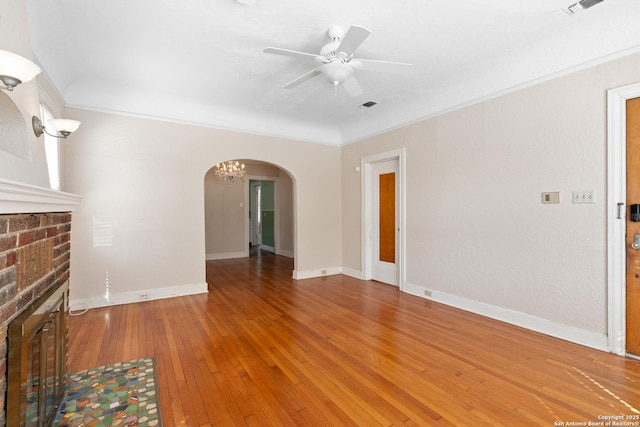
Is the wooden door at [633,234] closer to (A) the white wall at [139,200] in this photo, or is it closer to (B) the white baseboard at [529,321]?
(B) the white baseboard at [529,321]

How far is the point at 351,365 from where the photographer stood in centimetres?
247

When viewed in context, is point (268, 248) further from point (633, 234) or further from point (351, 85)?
point (633, 234)

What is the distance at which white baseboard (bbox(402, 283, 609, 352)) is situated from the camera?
9.04 feet

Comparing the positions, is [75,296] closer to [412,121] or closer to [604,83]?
[412,121]

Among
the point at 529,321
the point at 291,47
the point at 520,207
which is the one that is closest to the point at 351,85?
the point at 291,47

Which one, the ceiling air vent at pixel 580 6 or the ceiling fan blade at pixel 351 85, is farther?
the ceiling fan blade at pixel 351 85

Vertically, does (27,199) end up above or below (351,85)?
below

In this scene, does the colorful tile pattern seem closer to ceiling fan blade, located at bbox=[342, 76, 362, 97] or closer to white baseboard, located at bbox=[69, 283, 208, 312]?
white baseboard, located at bbox=[69, 283, 208, 312]

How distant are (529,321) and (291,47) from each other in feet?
12.3

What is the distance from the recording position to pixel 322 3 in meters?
2.37

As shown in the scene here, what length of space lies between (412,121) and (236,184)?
529 centimetres

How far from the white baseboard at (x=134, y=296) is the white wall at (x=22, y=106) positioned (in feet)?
8.36

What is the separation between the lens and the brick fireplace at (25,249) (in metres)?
1.23

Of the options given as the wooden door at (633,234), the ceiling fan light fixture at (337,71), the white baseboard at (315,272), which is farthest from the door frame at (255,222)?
the wooden door at (633,234)
